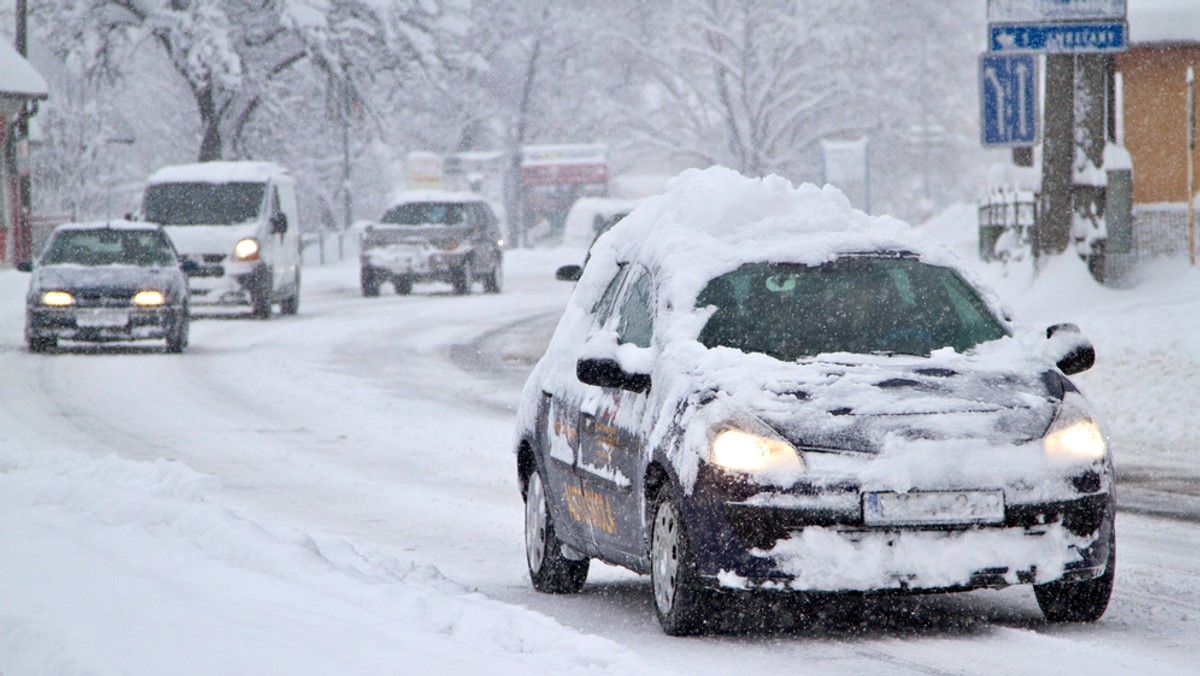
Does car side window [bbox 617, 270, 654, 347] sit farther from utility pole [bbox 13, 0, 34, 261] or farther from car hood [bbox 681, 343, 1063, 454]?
utility pole [bbox 13, 0, 34, 261]

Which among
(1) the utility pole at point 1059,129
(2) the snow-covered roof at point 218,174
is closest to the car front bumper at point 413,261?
(2) the snow-covered roof at point 218,174

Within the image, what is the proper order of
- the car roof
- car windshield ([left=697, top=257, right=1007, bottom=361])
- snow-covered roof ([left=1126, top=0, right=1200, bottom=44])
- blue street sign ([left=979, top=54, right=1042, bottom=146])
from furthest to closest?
snow-covered roof ([left=1126, top=0, right=1200, bottom=44]), the car roof, blue street sign ([left=979, top=54, right=1042, bottom=146]), car windshield ([left=697, top=257, right=1007, bottom=361])

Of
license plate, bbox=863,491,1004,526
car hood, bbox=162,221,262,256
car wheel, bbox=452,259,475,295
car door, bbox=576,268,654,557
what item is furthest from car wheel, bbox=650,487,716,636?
car wheel, bbox=452,259,475,295

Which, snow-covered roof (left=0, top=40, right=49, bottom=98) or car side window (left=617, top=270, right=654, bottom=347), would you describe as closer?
car side window (left=617, top=270, right=654, bottom=347)

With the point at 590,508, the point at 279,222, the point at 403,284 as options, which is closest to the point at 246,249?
the point at 279,222

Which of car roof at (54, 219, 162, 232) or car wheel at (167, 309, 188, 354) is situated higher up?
car roof at (54, 219, 162, 232)

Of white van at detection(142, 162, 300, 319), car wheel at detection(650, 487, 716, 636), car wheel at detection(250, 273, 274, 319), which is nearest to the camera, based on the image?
car wheel at detection(650, 487, 716, 636)

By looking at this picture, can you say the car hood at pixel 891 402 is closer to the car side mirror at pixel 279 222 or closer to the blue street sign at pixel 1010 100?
the blue street sign at pixel 1010 100

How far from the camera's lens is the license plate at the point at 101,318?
77.3 feet

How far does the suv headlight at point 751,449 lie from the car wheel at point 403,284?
31.3 meters

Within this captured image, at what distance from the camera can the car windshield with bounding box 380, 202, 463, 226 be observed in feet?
126

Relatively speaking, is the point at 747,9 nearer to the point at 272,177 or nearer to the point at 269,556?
the point at 272,177

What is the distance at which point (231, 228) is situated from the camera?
98.4ft

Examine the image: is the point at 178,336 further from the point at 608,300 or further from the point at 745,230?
the point at 745,230
